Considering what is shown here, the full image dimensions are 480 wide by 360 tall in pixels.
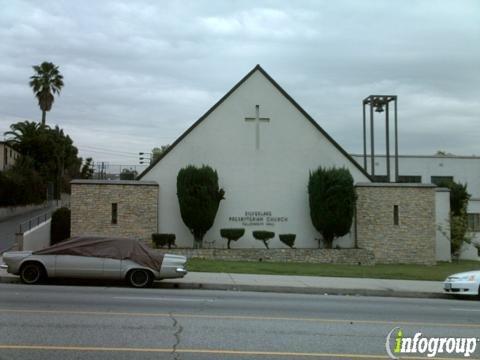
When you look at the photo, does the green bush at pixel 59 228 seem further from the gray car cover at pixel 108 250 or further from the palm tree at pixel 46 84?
the palm tree at pixel 46 84

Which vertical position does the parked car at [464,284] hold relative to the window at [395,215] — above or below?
below

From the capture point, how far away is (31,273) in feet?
53.8

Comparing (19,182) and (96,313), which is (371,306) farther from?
(19,182)

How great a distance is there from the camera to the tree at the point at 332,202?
105ft

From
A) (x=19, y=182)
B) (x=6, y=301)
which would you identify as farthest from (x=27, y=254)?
(x=19, y=182)

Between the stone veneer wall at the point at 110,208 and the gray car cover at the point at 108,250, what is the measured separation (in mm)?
14676

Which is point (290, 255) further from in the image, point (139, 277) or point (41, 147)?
point (41, 147)

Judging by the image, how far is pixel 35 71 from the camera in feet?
237

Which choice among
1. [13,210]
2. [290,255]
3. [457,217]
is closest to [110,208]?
[290,255]

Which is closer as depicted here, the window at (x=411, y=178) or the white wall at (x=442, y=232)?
the white wall at (x=442, y=232)

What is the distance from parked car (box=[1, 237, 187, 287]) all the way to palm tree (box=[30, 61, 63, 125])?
A: 58996mm

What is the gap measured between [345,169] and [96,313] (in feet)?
78.9

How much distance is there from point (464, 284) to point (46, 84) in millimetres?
64592

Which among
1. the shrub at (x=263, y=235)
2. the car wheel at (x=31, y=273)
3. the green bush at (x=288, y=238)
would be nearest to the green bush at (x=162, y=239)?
the shrub at (x=263, y=235)
